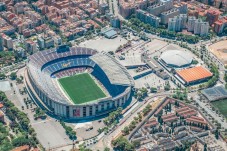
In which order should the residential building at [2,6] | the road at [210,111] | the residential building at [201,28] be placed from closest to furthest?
the road at [210,111], the residential building at [201,28], the residential building at [2,6]

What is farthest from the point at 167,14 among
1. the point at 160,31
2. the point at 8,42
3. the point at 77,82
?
the point at 8,42

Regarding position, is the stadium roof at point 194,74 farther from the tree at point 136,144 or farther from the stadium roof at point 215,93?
the tree at point 136,144

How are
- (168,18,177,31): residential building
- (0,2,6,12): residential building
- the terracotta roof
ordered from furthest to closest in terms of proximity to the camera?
(0,2,6,12): residential building, (168,18,177,31): residential building, the terracotta roof

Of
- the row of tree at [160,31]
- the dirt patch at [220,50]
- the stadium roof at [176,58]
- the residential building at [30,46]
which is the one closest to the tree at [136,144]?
the stadium roof at [176,58]

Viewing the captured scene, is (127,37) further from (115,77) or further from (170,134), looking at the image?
(170,134)

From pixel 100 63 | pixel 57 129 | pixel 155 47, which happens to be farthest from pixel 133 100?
pixel 155 47

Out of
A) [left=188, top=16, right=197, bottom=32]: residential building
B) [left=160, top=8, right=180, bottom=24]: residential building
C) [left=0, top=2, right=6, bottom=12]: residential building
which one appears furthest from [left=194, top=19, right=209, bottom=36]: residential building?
[left=0, top=2, right=6, bottom=12]: residential building

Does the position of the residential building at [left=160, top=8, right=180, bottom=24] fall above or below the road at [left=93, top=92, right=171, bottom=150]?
above

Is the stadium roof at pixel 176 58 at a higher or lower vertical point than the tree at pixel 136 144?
higher

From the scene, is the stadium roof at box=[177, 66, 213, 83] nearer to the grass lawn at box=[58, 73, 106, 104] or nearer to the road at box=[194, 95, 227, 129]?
the road at box=[194, 95, 227, 129]
